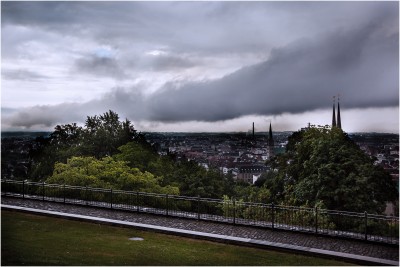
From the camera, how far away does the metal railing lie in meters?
Result: 14.3

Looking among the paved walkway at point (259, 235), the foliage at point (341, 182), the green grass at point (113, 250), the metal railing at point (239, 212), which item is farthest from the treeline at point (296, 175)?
the green grass at point (113, 250)

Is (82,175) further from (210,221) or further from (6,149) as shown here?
(6,149)

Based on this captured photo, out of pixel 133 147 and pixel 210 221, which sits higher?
pixel 133 147

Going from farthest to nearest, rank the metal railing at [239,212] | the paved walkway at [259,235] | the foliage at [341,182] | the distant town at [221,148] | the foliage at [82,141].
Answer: the foliage at [82,141] < the distant town at [221,148] < the foliage at [341,182] < the metal railing at [239,212] < the paved walkway at [259,235]

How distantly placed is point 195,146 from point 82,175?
39882 mm

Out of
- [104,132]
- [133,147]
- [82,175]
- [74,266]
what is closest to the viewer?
[74,266]

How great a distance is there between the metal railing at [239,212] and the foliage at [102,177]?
2.95 metres

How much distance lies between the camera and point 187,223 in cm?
1579

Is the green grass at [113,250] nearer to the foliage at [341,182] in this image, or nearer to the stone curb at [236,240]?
the stone curb at [236,240]

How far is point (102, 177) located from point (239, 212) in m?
9.88

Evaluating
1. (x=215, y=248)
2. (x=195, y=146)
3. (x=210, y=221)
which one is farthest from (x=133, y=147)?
(x=195, y=146)

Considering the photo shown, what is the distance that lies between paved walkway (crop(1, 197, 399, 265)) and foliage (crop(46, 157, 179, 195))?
618 centimetres

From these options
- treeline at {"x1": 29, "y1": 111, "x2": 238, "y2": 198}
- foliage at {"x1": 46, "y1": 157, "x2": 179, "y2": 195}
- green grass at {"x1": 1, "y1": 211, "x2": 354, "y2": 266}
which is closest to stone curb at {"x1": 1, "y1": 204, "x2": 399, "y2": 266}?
green grass at {"x1": 1, "y1": 211, "x2": 354, "y2": 266}

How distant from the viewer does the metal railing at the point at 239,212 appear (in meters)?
14.3
